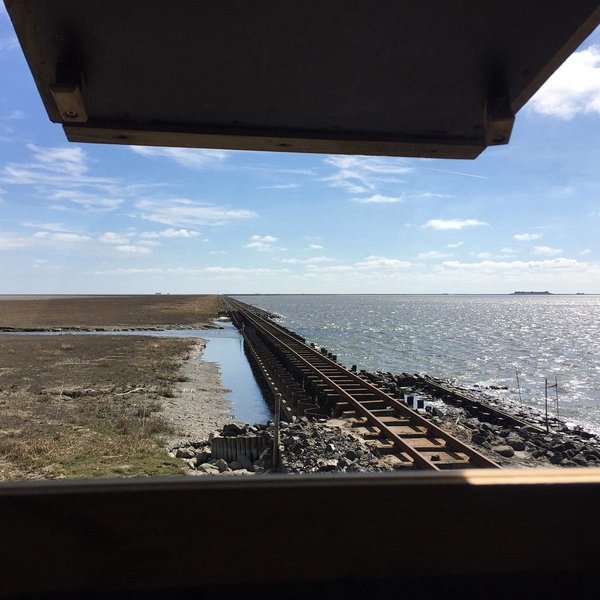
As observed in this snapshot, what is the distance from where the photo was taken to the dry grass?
8961 millimetres

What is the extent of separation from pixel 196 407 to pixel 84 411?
3.16 metres

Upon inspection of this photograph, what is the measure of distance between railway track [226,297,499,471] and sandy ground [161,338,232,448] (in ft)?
6.18

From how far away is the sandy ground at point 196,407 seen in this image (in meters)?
12.2

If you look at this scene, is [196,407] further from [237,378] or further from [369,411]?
[237,378]

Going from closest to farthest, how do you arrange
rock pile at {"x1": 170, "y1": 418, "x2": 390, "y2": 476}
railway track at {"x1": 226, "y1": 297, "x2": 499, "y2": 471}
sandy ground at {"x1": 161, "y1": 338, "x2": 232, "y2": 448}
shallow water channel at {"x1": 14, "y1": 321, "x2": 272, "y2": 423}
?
1. rock pile at {"x1": 170, "y1": 418, "x2": 390, "y2": 476}
2. railway track at {"x1": 226, "y1": 297, "x2": 499, "y2": 471}
3. sandy ground at {"x1": 161, "y1": 338, "x2": 232, "y2": 448}
4. shallow water channel at {"x1": 14, "y1": 321, "x2": 272, "y2": 423}

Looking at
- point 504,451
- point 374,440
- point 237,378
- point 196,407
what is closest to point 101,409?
point 196,407

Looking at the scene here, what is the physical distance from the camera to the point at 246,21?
2.09 metres

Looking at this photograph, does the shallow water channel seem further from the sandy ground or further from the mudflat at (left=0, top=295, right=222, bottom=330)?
the mudflat at (left=0, top=295, right=222, bottom=330)

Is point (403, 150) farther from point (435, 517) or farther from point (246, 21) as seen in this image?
point (435, 517)

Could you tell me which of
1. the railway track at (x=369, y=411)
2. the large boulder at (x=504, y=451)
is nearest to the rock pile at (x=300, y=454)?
the railway track at (x=369, y=411)

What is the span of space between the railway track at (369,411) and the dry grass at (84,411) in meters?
Result: 3.75

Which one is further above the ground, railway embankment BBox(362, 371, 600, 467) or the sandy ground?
the sandy ground

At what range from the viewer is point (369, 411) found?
482 inches

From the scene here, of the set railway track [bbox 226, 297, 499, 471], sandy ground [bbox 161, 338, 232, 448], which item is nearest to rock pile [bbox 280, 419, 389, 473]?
railway track [bbox 226, 297, 499, 471]
